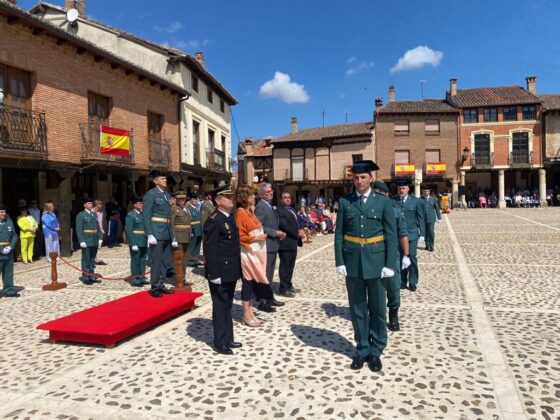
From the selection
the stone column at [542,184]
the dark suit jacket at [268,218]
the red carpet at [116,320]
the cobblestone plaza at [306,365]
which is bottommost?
the cobblestone plaza at [306,365]

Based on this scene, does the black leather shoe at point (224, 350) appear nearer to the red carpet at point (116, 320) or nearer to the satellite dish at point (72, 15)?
the red carpet at point (116, 320)

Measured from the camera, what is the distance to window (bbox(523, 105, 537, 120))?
117ft

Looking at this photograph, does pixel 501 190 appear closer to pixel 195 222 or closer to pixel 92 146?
pixel 195 222

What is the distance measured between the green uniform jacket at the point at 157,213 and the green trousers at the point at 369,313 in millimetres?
3916

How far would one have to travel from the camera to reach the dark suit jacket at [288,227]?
6.41 meters

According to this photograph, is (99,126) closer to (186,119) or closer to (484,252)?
(186,119)

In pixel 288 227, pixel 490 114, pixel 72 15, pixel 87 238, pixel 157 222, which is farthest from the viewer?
pixel 490 114

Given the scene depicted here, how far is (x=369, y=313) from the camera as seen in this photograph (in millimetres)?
3896

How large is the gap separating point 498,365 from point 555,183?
41066 mm

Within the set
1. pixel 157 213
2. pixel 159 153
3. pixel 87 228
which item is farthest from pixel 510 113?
pixel 87 228

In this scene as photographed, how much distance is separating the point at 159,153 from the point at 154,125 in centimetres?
131

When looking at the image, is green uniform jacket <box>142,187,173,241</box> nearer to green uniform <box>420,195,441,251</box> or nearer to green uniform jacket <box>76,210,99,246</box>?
green uniform jacket <box>76,210,99,246</box>

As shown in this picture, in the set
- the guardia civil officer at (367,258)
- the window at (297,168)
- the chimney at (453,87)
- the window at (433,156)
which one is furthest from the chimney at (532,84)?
the guardia civil officer at (367,258)

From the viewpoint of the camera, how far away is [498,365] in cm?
378
